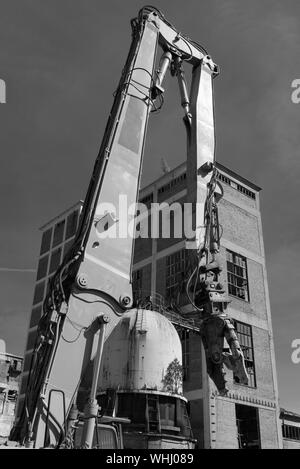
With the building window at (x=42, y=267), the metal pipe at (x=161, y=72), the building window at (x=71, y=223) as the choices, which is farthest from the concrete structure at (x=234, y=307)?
the metal pipe at (x=161, y=72)

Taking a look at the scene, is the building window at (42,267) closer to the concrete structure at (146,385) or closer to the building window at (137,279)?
the building window at (137,279)

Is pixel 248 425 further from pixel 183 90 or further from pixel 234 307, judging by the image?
pixel 183 90

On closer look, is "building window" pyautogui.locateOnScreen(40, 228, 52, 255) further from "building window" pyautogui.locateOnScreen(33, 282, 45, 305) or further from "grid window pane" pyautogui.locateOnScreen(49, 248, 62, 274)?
"building window" pyautogui.locateOnScreen(33, 282, 45, 305)

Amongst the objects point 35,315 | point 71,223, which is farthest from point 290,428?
point 71,223

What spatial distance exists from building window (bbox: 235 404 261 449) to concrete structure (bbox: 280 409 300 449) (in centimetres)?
315

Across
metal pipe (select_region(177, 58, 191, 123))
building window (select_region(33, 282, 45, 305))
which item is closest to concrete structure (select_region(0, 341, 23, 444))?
building window (select_region(33, 282, 45, 305))

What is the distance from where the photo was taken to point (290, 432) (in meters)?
32.6

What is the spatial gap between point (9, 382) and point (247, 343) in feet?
77.8

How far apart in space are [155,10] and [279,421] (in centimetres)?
2859

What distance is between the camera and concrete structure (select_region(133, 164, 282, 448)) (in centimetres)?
2769

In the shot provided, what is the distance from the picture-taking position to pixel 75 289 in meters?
7.60

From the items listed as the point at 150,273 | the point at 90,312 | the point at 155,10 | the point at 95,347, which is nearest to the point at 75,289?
the point at 90,312

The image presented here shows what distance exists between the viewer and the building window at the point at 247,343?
3091 centimetres

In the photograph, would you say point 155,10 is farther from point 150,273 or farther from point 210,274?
point 150,273
